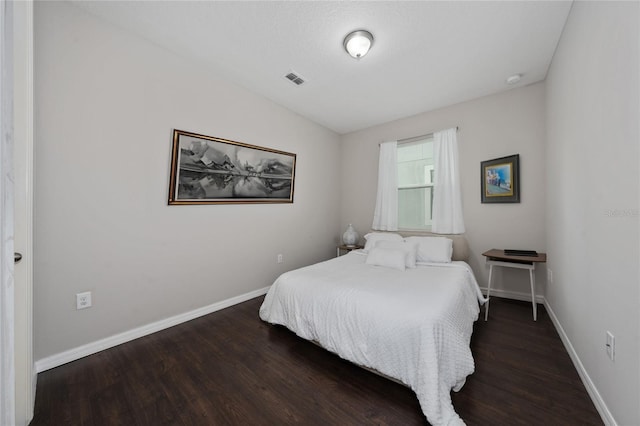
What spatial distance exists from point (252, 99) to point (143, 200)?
1757mm

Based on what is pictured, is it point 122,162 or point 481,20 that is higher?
point 481,20

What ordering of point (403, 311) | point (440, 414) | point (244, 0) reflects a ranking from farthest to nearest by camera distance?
point (244, 0), point (403, 311), point (440, 414)

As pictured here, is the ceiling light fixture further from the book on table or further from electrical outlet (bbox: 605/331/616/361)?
electrical outlet (bbox: 605/331/616/361)

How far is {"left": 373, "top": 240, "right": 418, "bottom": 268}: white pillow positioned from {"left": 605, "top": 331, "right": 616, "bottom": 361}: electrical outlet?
1.52 m

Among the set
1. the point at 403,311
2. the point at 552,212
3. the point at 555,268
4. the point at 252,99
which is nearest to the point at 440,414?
the point at 403,311

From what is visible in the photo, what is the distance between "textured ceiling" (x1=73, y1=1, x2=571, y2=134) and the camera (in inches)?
73.5

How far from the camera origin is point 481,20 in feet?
6.40

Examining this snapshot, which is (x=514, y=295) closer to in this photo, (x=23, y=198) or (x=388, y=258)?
(x=388, y=258)

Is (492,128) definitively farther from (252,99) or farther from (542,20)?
(252,99)

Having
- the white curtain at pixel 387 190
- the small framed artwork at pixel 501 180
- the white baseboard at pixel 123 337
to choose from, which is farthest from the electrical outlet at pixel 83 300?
the small framed artwork at pixel 501 180

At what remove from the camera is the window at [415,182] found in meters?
3.67

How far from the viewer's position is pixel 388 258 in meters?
2.73

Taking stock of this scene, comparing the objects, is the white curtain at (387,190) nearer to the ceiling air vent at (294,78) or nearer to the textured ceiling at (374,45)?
the textured ceiling at (374,45)

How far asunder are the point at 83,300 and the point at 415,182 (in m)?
3.96
